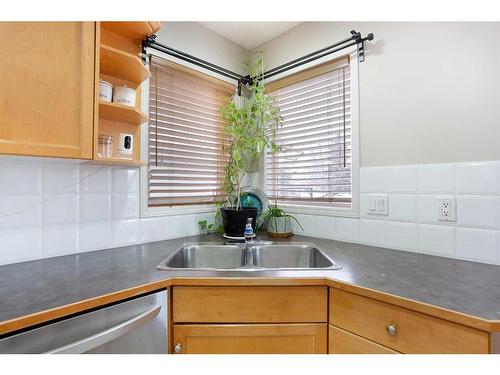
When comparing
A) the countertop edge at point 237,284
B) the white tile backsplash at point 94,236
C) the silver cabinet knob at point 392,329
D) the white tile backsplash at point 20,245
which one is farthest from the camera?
the white tile backsplash at point 94,236

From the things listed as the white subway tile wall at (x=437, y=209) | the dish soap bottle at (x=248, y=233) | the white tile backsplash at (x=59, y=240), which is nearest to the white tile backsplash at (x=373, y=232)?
the white subway tile wall at (x=437, y=209)

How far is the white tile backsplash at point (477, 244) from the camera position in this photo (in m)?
1.09

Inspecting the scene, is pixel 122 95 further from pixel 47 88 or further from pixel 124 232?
pixel 124 232

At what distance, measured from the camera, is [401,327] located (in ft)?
Result: 2.53

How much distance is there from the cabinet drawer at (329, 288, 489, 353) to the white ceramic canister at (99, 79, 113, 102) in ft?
3.97

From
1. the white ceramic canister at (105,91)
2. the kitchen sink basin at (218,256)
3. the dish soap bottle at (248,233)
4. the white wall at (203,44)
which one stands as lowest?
the kitchen sink basin at (218,256)

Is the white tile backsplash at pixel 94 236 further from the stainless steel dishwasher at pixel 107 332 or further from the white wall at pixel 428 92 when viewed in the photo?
the white wall at pixel 428 92

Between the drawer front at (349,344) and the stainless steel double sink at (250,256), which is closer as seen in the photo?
the drawer front at (349,344)

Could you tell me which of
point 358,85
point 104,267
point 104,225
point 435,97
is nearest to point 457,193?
point 435,97

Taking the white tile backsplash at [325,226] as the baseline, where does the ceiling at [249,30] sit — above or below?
above

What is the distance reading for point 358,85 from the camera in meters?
1.49

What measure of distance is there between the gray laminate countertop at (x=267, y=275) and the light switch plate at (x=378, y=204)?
0.21 meters

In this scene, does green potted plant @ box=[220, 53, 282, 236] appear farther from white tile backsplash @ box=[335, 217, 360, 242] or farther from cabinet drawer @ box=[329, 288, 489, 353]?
cabinet drawer @ box=[329, 288, 489, 353]
